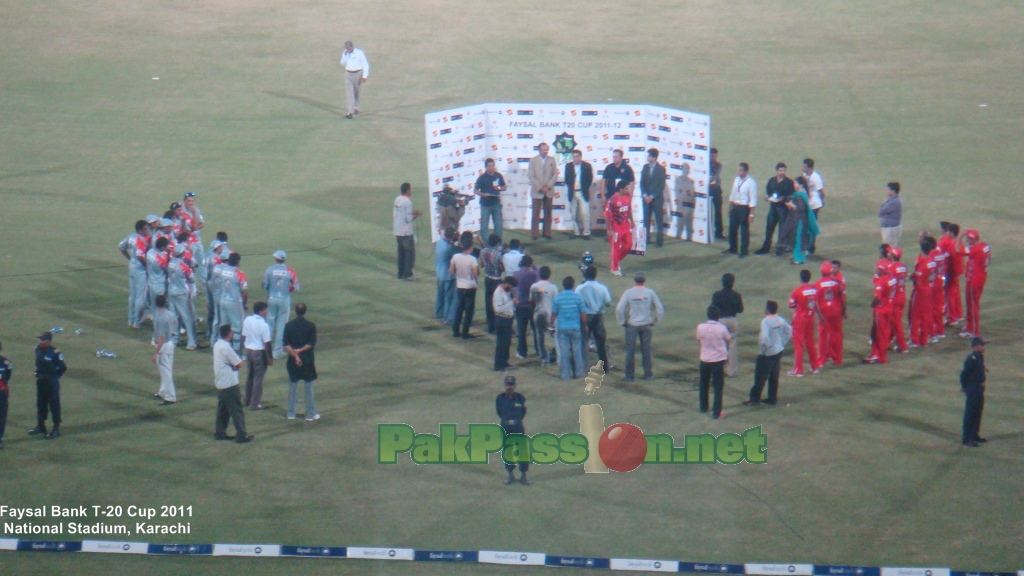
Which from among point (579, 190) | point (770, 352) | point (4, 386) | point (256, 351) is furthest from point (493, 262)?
point (4, 386)

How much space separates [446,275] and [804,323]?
6017mm

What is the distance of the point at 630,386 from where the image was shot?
1825 cm

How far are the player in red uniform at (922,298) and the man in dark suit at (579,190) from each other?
7.50m

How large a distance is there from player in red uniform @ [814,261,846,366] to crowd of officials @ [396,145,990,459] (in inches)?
0.6

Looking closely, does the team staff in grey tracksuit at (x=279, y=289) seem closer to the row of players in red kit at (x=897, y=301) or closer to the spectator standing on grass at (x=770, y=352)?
the spectator standing on grass at (x=770, y=352)

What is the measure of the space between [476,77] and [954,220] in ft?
48.1

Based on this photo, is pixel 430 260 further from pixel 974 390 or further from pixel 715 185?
pixel 974 390

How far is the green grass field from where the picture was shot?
576 inches

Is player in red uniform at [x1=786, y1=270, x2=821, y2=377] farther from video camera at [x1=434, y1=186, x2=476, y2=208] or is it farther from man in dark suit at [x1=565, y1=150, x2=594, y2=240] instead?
man in dark suit at [x1=565, y1=150, x2=594, y2=240]

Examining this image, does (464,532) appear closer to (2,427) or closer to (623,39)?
(2,427)

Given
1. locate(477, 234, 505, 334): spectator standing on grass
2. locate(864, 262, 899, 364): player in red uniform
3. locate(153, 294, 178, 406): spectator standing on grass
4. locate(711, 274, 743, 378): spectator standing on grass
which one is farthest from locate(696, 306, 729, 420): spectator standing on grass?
locate(153, 294, 178, 406): spectator standing on grass

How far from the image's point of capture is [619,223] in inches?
901

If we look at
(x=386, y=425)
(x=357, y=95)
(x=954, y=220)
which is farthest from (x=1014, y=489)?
(x=357, y=95)

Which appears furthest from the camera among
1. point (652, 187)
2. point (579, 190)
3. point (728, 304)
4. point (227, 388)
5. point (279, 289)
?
point (579, 190)
